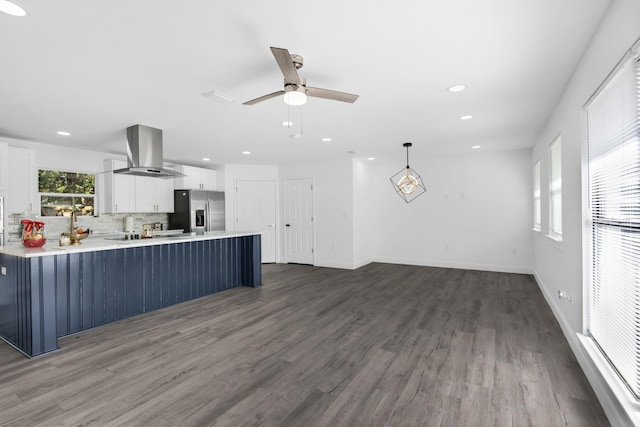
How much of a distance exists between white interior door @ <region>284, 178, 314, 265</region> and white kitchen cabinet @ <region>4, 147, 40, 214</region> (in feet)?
15.6

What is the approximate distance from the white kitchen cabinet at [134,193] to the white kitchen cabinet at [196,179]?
0.88 feet

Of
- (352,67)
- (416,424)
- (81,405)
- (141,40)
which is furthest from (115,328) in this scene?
(352,67)

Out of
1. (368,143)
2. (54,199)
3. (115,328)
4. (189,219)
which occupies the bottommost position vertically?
(115,328)

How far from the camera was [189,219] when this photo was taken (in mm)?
6711

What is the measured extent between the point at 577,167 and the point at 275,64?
2754mm

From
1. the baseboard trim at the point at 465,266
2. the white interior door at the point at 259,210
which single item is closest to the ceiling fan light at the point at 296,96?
the white interior door at the point at 259,210

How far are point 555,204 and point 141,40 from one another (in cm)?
492

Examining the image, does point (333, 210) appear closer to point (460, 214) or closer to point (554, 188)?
point (460, 214)

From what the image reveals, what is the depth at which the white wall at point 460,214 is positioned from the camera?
623 centimetres

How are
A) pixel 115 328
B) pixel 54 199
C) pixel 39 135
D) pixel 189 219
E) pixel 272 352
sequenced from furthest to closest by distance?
pixel 189 219
pixel 54 199
pixel 39 135
pixel 115 328
pixel 272 352

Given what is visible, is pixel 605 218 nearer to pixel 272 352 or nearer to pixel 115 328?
pixel 272 352

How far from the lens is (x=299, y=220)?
25.0 feet

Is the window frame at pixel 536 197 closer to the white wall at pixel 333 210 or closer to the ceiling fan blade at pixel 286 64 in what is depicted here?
the white wall at pixel 333 210

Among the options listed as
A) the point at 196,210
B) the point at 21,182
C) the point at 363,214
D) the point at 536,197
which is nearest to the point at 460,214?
the point at 536,197
